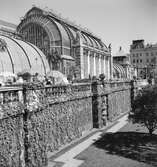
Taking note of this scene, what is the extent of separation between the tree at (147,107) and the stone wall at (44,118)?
4.33 m

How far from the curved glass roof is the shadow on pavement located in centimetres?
1857

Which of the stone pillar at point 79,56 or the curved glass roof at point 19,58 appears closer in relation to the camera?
the curved glass roof at point 19,58

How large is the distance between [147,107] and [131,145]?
4026 millimetres

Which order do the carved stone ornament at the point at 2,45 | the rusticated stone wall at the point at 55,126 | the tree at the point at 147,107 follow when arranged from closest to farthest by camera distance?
1. the rusticated stone wall at the point at 55,126
2. the tree at the point at 147,107
3. the carved stone ornament at the point at 2,45

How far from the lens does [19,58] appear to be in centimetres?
3697

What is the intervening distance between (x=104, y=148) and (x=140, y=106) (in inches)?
230

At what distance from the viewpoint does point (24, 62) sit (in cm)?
3788

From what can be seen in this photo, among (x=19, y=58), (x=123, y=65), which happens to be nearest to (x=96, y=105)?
(x=19, y=58)

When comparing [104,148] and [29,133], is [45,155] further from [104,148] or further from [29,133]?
[104,148]

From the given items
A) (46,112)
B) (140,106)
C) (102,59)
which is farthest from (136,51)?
(46,112)

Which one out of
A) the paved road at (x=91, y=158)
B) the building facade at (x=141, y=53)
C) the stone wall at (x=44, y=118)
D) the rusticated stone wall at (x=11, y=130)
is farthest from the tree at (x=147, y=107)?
the building facade at (x=141, y=53)

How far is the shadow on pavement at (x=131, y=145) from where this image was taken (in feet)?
47.7

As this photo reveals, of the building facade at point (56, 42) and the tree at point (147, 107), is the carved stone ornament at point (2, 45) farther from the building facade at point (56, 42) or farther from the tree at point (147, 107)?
the tree at point (147, 107)

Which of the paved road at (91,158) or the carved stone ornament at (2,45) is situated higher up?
the carved stone ornament at (2,45)
